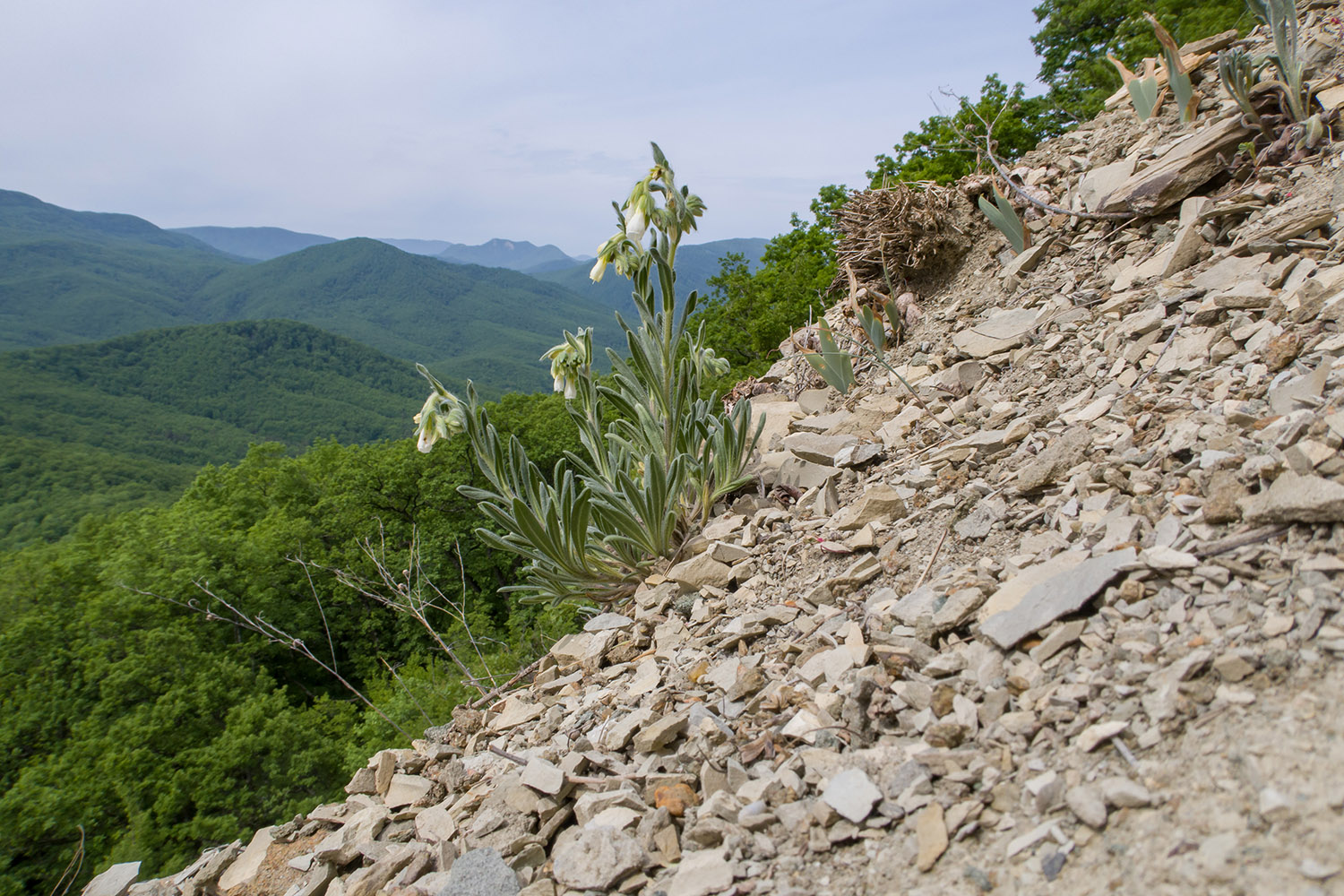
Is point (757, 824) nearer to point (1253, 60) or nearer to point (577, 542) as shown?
point (577, 542)

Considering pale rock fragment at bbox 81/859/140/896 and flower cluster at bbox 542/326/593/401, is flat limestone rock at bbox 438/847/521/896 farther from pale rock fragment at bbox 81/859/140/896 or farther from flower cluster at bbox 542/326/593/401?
flower cluster at bbox 542/326/593/401

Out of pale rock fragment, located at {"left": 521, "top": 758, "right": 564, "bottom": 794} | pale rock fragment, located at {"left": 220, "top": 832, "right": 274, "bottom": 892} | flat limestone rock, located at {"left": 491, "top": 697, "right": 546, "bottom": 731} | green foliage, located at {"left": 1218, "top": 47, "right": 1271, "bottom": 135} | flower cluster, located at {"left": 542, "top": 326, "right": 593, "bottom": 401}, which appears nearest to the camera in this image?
pale rock fragment, located at {"left": 521, "top": 758, "right": 564, "bottom": 794}

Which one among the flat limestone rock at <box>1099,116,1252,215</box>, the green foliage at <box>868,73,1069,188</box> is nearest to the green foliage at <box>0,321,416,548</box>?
the green foliage at <box>868,73,1069,188</box>

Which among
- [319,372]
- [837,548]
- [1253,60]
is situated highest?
[319,372]

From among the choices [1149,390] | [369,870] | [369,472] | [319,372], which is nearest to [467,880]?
[369,870]

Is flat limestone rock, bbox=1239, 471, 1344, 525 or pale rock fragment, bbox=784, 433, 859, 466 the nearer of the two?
flat limestone rock, bbox=1239, 471, 1344, 525

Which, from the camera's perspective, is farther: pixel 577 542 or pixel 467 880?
pixel 577 542

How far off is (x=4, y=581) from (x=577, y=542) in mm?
23190

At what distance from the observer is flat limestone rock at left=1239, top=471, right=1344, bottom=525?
4.96 ft

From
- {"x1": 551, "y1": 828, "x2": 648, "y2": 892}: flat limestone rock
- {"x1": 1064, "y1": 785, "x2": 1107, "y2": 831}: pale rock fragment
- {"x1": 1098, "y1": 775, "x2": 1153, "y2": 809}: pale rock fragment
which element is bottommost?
{"x1": 551, "y1": 828, "x2": 648, "y2": 892}: flat limestone rock

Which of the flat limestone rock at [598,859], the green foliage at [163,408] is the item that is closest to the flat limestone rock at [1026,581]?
the flat limestone rock at [598,859]

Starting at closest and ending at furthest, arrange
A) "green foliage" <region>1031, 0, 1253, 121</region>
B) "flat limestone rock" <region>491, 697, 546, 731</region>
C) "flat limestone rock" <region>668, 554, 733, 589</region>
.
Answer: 1. "flat limestone rock" <region>491, 697, 546, 731</region>
2. "flat limestone rock" <region>668, 554, 733, 589</region>
3. "green foliage" <region>1031, 0, 1253, 121</region>

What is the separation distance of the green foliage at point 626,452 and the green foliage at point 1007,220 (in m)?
1.95

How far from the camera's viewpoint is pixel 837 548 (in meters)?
2.79
